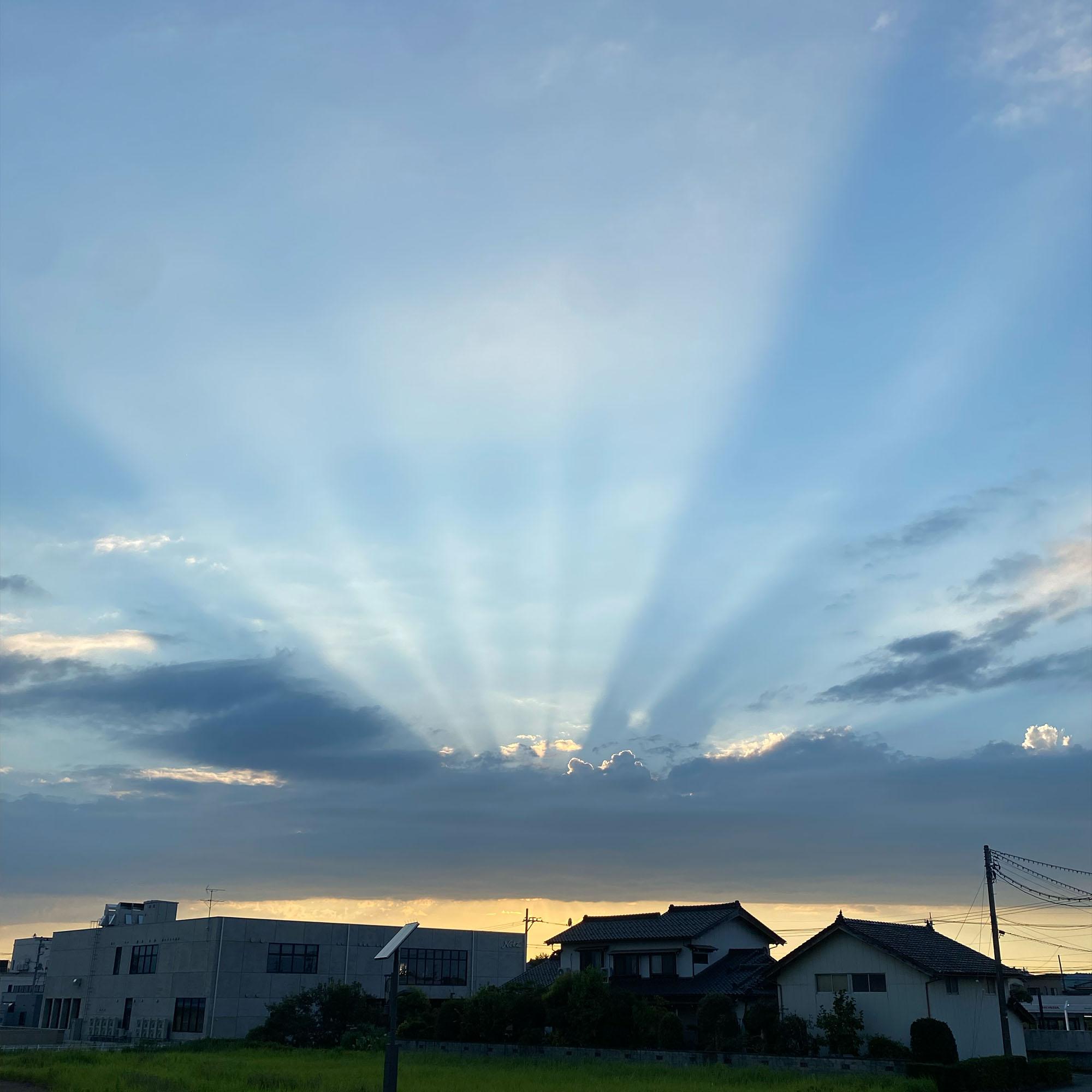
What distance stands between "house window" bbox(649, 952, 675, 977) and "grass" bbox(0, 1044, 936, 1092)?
1365cm

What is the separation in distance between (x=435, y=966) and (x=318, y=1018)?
801 inches

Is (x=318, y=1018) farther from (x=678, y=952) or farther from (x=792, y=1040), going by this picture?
(x=792, y=1040)

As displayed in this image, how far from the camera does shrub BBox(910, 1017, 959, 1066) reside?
38.9m

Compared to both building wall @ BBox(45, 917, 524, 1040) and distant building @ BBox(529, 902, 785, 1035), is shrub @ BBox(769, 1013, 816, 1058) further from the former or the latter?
building wall @ BBox(45, 917, 524, 1040)

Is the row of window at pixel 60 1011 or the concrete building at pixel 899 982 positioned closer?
the concrete building at pixel 899 982

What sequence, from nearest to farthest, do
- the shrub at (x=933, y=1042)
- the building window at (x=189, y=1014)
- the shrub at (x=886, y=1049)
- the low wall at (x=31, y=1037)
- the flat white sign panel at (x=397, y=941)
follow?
the flat white sign panel at (x=397, y=941)
the shrub at (x=933, y=1042)
the shrub at (x=886, y=1049)
the building window at (x=189, y=1014)
the low wall at (x=31, y=1037)

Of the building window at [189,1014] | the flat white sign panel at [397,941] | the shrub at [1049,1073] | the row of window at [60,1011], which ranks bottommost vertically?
the row of window at [60,1011]

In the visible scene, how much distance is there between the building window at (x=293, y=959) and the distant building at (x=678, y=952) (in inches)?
637

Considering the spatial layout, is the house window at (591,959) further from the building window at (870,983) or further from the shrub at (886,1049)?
the shrub at (886,1049)

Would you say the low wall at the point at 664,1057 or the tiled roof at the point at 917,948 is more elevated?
the tiled roof at the point at 917,948

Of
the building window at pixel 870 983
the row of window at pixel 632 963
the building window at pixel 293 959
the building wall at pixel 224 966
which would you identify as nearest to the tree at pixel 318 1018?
the building wall at pixel 224 966

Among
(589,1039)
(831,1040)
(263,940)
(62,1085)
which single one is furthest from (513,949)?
(62,1085)

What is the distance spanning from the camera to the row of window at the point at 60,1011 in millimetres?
78562

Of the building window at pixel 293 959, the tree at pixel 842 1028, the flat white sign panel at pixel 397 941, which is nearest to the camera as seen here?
the flat white sign panel at pixel 397 941
